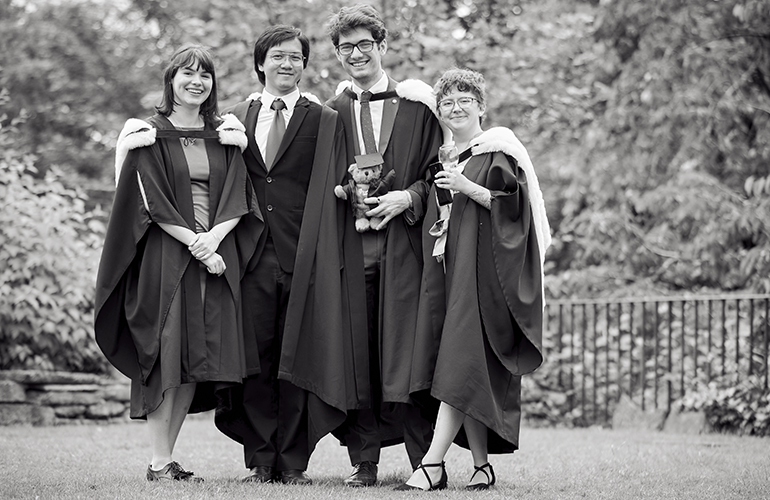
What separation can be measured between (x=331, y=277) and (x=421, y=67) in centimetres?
521

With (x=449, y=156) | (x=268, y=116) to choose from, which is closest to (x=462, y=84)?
(x=449, y=156)

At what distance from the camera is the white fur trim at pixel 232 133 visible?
4898 millimetres

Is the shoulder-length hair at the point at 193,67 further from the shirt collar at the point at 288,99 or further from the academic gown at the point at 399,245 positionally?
the academic gown at the point at 399,245

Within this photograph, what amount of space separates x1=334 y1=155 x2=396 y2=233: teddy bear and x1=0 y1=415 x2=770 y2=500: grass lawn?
134 centimetres

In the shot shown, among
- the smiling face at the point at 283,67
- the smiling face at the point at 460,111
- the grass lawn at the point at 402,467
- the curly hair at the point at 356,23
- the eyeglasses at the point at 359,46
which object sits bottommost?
the grass lawn at the point at 402,467

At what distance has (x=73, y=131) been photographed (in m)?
16.6

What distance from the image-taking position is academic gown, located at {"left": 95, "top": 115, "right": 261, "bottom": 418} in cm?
464

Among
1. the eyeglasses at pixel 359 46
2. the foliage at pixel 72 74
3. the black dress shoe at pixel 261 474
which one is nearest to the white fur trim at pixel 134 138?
the eyeglasses at pixel 359 46

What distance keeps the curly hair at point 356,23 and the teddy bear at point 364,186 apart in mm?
674

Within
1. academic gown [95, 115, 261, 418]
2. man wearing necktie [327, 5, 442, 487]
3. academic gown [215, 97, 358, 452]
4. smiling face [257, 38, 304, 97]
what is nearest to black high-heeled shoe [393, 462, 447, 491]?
man wearing necktie [327, 5, 442, 487]

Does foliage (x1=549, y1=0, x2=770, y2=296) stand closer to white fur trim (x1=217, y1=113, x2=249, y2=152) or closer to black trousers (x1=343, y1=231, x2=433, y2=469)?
black trousers (x1=343, y1=231, x2=433, y2=469)

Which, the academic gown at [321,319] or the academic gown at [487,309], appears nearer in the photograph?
the academic gown at [487,309]

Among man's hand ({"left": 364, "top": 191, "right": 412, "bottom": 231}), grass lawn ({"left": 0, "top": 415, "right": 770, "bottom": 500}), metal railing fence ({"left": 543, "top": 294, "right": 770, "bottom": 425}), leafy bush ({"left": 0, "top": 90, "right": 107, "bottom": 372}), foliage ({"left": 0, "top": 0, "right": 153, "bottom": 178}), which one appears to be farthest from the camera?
foliage ({"left": 0, "top": 0, "right": 153, "bottom": 178})

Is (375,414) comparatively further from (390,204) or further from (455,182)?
(455,182)
